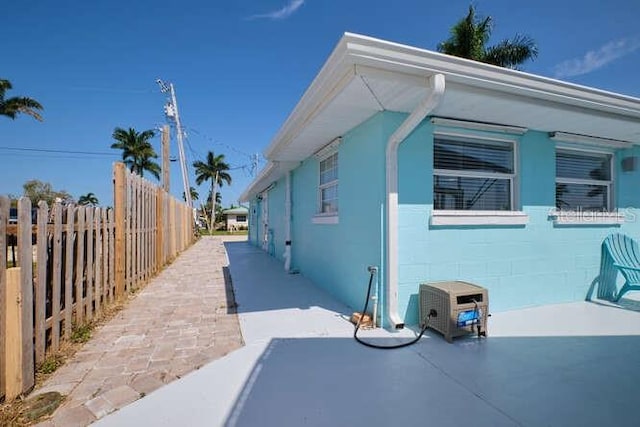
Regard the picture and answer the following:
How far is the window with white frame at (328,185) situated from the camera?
18.4 ft

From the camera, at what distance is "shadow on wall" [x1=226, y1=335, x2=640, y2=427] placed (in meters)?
2.07

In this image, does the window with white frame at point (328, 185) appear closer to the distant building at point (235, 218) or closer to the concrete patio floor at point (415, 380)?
the concrete patio floor at point (415, 380)

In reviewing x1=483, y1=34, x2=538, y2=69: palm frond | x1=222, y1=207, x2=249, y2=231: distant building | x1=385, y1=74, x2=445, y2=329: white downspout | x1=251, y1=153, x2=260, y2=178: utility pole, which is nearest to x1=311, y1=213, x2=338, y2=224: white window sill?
x1=385, y1=74, x2=445, y2=329: white downspout

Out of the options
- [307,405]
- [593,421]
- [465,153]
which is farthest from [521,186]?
[307,405]

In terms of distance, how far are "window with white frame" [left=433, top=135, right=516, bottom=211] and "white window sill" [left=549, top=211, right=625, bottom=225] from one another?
0.89 metres

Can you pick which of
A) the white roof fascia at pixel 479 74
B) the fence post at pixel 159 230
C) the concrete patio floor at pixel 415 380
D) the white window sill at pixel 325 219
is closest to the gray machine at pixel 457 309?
the concrete patio floor at pixel 415 380

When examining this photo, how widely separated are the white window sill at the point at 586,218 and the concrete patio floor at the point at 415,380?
1.51 metres

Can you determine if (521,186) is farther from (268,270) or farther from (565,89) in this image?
(268,270)

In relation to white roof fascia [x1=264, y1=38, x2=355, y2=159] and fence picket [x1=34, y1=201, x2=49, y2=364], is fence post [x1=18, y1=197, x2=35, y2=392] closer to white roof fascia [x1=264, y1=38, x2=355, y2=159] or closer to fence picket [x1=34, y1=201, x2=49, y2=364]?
fence picket [x1=34, y1=201, x2=49, y2=364]

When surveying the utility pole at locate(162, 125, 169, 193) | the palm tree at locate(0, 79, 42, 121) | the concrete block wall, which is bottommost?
the concrete block wall

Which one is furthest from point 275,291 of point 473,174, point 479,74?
point 479,74

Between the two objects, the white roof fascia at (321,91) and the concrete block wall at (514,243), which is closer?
the white roof fascia at (321,91)

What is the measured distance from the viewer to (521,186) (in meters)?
4.41

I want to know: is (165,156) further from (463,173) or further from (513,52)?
(513,52)
